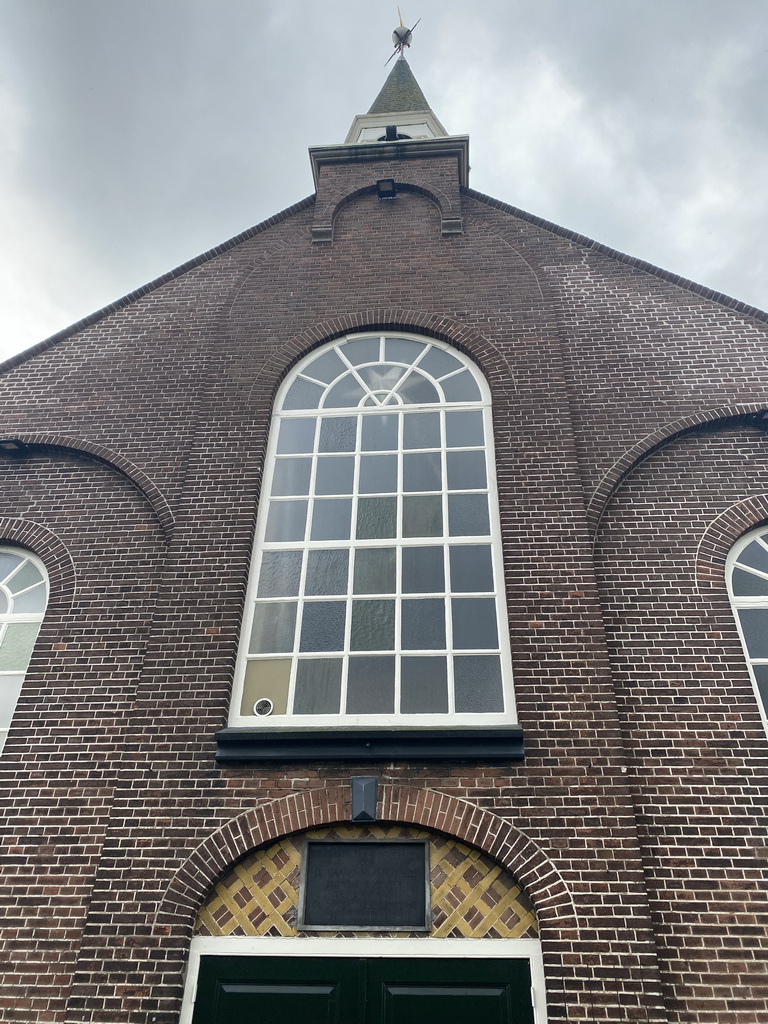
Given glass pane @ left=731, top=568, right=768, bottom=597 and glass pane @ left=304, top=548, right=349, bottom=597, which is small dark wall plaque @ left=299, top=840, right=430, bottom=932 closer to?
glass pane @ left=304, top=548, right=349, bottom=597

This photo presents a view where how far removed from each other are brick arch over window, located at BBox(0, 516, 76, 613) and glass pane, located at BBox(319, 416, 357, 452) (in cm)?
303

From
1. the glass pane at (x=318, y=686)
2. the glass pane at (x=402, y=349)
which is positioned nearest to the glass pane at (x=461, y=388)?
the glass pane at (x=402, y=349)

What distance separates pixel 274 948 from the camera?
5703 mm

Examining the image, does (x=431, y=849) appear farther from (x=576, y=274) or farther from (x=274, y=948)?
(x=576, y=274)

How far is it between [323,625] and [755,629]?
4.15 m

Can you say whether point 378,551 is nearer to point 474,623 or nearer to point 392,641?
point 392,641

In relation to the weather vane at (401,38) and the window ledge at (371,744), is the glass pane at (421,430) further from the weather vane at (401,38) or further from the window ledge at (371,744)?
the weather vane at (401,38)

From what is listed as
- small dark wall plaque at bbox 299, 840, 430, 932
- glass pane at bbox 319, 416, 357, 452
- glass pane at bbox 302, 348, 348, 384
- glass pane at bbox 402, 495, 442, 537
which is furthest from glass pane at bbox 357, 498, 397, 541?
small dark wall plaque at bbox 299, 840, 430, 932

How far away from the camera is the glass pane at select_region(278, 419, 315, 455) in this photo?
28.5 ft

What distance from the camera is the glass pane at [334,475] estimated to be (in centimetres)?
827

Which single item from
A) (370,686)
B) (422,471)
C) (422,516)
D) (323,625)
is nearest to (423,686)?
(370,686)

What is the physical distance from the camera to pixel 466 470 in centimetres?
823

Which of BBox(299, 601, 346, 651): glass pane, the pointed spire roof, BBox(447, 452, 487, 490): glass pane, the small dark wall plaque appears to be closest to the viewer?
the small dark wall plaque

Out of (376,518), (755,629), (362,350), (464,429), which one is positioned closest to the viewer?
(755,629)
